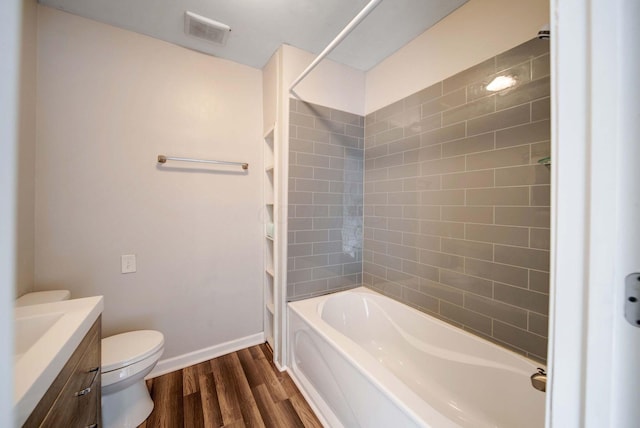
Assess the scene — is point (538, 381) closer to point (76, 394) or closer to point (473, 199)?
point (473, 199)

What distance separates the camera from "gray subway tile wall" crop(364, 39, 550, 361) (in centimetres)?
113

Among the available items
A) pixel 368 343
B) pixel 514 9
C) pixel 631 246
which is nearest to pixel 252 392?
pixel 368 343

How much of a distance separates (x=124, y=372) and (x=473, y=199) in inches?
87.5

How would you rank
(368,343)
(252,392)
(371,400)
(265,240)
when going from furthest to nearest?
(265,240)
(368,343)
(252,392)
(371,400)

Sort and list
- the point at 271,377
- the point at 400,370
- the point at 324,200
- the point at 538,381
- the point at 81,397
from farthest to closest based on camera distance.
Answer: the point at 324,200
the point at 271,377
the point at 400,370
the point at 538,381
the point at 81,397

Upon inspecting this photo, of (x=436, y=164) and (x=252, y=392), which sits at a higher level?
(x=436, y=164)

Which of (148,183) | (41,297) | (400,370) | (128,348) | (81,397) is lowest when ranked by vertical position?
(400,370)

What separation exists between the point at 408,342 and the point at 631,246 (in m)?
1.59

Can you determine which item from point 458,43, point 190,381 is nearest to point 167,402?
point 190,381

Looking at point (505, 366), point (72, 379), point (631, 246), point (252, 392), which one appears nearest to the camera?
point (631, 246)

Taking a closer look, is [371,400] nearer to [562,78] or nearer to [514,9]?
[562,78]

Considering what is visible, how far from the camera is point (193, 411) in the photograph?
1.41 m

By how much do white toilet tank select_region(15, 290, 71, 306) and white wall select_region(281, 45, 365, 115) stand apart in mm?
1837

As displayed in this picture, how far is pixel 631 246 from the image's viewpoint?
0.34 m
